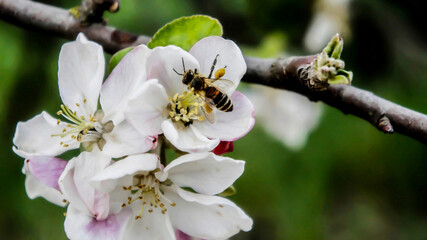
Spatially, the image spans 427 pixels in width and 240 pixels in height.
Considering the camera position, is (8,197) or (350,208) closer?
(8,197)

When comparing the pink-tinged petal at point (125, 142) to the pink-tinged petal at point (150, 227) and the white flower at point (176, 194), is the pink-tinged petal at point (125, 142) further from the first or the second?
the pink-tinged petal at point (150, 227)

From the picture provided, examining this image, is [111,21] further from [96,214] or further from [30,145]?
[96,214]

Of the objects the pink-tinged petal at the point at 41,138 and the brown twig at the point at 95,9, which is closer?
the pink-tinged petal at the point at 41,138

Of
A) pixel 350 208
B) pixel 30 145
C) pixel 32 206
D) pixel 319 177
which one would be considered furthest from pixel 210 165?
pixel 350 208

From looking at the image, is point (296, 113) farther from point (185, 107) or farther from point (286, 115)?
point (185, 107)

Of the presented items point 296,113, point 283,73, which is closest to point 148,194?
point 283,73

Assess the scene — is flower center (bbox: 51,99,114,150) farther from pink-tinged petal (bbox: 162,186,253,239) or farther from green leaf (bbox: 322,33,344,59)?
green leaf (bbox: 322,33,344,59)

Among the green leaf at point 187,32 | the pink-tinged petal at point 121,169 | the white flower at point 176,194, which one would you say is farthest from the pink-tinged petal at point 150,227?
the green leaf at point 187,32
